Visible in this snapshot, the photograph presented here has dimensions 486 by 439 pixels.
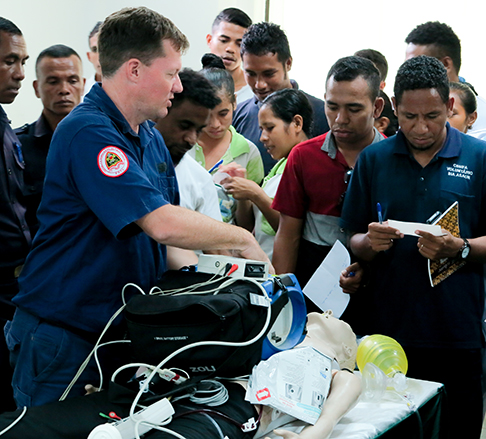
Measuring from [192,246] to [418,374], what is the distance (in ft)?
3.31

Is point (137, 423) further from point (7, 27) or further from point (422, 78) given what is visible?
point (7, 27)

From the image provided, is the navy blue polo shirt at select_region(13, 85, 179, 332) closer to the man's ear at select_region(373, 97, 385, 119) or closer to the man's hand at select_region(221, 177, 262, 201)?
the man's hand at select_region(221, 177, 262, 201)

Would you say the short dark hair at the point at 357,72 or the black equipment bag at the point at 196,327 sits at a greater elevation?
the short dark hair at the point at 357,72

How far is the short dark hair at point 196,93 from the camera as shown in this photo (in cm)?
178

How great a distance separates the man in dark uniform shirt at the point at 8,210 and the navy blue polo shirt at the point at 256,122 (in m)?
1.15

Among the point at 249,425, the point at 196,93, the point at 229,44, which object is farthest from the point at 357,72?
the point at 229,44

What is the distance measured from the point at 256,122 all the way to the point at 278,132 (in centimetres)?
53

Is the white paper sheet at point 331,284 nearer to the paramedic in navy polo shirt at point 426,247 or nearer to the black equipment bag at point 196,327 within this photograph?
the paramedic in navy polo shirt at point 426,247

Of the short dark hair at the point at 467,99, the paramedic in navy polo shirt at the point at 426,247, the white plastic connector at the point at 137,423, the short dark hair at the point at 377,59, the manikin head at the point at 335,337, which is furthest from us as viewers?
the short dark hair at the point at 377,59

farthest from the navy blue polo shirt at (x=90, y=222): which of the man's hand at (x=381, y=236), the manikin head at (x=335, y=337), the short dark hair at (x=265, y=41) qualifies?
the short dark hair at (x=265, y=41)

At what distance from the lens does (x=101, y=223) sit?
1350mm

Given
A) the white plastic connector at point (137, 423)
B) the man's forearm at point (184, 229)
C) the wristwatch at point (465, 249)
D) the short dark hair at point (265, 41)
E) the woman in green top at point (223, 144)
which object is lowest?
the white plastic connector at point (137, 423)

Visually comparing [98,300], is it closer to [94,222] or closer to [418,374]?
[94,222]

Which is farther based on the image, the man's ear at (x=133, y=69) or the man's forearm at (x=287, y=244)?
the man's forearm at (x=287, y=244)
